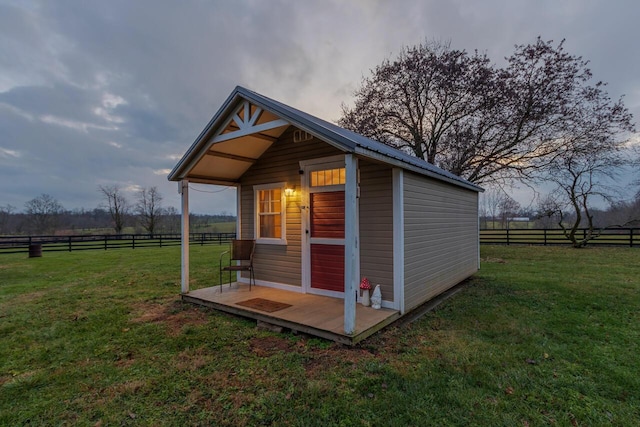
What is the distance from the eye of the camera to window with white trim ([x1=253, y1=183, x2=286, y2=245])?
217 inches

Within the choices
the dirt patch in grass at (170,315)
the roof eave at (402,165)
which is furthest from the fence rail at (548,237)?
the dirt patch in grass at (170,315)

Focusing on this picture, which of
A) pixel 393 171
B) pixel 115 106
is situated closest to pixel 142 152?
pixel 115 106

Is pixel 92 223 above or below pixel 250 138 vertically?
below

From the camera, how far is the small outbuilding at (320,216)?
384 cm

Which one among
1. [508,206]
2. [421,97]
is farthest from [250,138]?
[508,206]

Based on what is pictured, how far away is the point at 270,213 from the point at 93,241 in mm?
15850

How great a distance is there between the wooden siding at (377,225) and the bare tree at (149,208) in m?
28.0

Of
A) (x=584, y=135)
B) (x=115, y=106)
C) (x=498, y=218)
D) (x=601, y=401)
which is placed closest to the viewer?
(x=601, y=401)

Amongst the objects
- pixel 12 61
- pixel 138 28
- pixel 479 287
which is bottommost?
pixel 479 287

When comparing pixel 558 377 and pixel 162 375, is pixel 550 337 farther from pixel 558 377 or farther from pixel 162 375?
pixel 162 375

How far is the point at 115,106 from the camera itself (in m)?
15.1

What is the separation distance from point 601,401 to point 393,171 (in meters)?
3.19

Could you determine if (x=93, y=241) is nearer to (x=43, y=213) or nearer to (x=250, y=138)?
(x=43, y=213)

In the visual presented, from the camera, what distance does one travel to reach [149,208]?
27.5m
